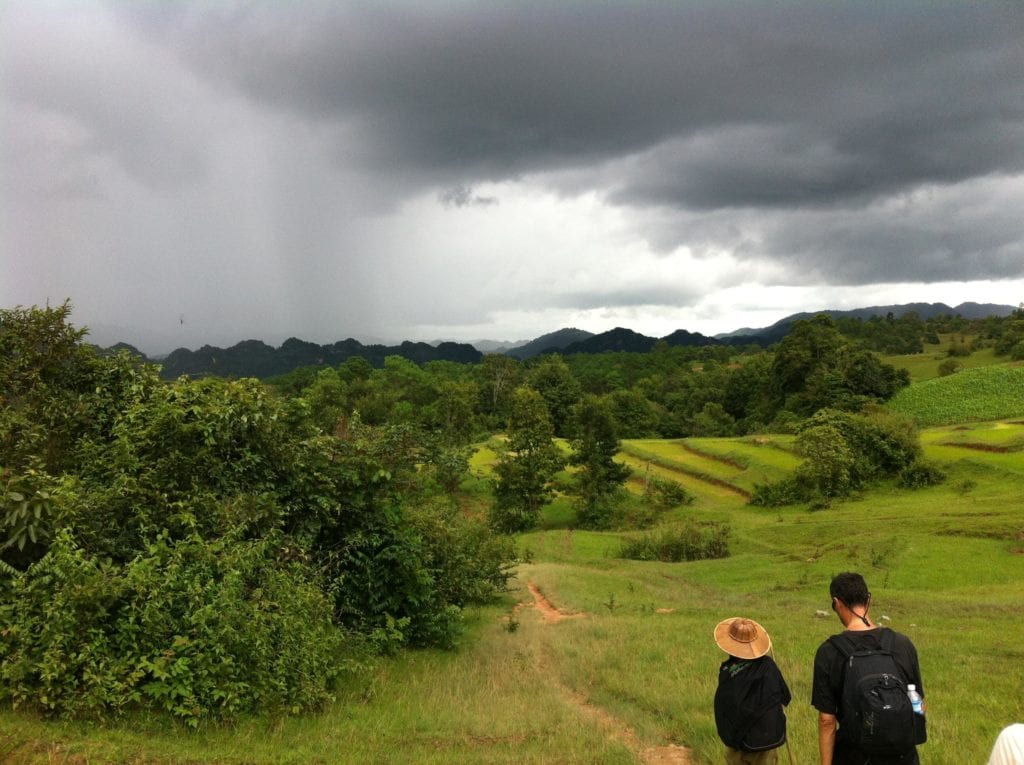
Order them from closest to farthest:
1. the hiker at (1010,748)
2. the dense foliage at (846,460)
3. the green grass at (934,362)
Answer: the hiker at (1010,748) < the dense foliage at (846,460) < the green grass at (934,362)

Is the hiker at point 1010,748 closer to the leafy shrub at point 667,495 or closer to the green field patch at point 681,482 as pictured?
the leafy shrub at point 667,495

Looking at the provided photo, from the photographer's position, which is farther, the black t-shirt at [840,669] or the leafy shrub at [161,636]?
the leafy shrub at [161,636]

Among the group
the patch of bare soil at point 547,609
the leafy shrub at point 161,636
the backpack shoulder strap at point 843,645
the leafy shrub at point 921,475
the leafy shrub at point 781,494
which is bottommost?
the leafy shrub at point 781,494

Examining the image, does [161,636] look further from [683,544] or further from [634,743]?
[683,544]

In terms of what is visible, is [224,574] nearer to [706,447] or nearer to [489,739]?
[489,739]

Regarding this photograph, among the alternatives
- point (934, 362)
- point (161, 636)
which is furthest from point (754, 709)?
point (934, 362)

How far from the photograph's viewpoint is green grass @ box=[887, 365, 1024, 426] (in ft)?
187

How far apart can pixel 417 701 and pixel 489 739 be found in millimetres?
1753

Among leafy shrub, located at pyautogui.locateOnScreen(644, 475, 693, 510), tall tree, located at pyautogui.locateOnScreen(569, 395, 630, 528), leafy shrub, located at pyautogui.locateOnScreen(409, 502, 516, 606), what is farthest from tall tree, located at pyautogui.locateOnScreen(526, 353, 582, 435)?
leafy shrub, located at pyautogui.locateOnScreen(409, 502, 516, 606)

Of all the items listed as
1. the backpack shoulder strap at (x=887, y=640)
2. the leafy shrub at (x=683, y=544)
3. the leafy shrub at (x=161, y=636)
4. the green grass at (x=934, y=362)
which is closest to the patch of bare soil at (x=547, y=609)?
the leafy shrub at (x=683, y=544)

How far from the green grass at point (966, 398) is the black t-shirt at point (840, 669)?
60857 millimetres

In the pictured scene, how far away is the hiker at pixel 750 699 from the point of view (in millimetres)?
5227

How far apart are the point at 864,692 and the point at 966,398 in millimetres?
73320

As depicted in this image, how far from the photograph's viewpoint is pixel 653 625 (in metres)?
16.4
